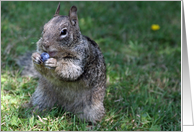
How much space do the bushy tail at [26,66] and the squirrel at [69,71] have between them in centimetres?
64

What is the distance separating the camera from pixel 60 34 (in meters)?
2.94

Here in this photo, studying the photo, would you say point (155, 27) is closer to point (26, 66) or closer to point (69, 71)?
point (26, 66)

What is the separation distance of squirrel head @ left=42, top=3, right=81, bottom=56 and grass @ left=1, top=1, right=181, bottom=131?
0.62 m

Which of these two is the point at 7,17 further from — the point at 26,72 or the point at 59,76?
the point at 59,76

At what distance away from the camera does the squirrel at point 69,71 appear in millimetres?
2979

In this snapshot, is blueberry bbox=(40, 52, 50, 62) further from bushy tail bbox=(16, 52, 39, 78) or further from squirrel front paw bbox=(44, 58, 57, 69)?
bushy tail bbox=(16, 52, 39, 78)

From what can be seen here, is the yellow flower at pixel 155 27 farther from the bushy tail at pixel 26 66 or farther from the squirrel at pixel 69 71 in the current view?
the bushy tail at pixel 26 66

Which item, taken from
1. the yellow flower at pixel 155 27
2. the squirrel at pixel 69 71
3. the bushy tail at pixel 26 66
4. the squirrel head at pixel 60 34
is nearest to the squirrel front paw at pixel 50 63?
the squirrel at pixel 69 71

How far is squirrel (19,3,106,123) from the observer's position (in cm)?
298

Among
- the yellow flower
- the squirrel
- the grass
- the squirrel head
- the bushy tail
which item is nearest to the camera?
the squirrel head

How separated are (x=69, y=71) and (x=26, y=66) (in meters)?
1.40

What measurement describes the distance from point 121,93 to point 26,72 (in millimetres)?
1596

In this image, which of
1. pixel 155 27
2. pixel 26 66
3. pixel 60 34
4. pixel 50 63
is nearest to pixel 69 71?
pixel 50 63

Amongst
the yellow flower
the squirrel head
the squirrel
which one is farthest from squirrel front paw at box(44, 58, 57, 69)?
the yellow flower
